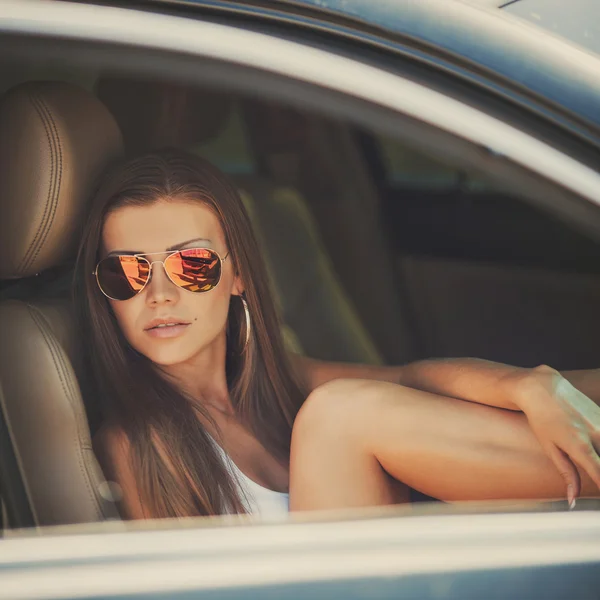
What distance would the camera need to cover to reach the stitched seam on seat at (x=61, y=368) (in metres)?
1.36

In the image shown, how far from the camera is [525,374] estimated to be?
54.5 inches

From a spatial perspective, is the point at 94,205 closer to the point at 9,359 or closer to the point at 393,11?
the point at 9,359

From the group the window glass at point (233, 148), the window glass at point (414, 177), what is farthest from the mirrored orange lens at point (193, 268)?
the window glass at point (414, 177)

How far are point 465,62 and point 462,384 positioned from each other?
67 centimetres

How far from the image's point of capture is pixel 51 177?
141 centimetres

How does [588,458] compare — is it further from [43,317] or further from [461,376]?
[43,317]

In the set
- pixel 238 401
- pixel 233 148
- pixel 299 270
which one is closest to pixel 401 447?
pixel 238 401

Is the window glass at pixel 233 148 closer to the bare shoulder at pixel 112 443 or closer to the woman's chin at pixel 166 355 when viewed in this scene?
the woman's chin at pixel 166 355

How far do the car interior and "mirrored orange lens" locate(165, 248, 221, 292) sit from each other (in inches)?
8.0

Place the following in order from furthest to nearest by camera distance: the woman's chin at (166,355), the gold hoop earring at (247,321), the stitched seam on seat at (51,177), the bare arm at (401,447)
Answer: the gold hoop earring at (247,321)
the woman's chin at (166,355)
the stitched seam on seat at (51,177)
the bare arm at (401,447)

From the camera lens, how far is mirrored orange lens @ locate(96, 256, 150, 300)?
1456mm

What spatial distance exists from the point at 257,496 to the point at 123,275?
1.54 ft

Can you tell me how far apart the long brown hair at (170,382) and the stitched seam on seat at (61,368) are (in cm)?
8

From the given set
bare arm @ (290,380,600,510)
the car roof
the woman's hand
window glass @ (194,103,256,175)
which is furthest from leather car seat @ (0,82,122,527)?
window glass @ (194,103,256,175)
